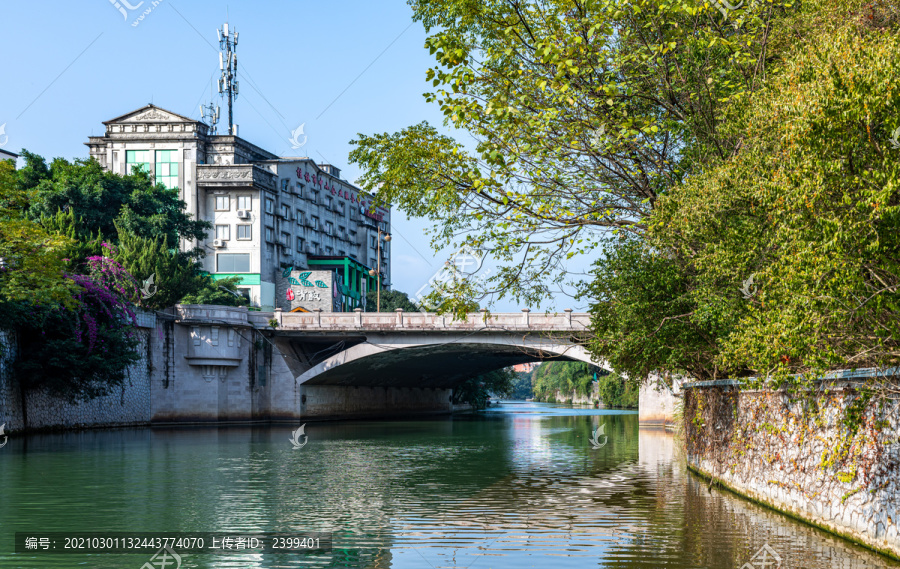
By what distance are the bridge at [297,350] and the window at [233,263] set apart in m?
16.7

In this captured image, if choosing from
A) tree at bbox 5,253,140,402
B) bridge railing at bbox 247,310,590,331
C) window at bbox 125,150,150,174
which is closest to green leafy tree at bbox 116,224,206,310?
Result: bridge railing at bbox 247,310,590,331

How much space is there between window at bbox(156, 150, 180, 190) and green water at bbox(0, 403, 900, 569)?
41.7 m

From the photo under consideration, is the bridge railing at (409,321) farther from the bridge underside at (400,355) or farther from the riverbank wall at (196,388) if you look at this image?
the riverbank wall at (196,388)

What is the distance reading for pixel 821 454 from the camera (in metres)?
12.6

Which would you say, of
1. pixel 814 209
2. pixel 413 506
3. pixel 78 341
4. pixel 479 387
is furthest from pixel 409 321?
pixel 479 387

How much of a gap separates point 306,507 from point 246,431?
94.2ft

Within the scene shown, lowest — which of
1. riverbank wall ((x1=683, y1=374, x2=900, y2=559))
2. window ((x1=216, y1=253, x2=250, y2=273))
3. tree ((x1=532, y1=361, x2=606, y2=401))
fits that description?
tree ((x1=532, y1=361, x2=606, y2=401))

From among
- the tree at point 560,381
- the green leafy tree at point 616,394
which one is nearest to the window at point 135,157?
the green leafy tree at point 616,394

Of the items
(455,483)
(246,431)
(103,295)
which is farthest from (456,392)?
(455,483)

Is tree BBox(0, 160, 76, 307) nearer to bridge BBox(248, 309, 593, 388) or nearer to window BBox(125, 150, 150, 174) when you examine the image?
bridge BBox(248, 309, 593, 388)

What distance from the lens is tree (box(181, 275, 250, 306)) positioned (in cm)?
5225

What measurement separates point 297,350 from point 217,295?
21.6 feet

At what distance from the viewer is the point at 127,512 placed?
15.6 m

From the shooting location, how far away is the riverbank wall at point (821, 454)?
1062 cm
